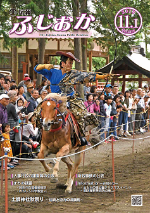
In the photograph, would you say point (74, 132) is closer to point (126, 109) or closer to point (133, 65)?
point (126, 109)

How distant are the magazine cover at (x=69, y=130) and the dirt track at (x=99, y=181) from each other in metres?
0.02

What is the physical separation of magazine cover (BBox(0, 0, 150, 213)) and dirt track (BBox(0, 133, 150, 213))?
0.6 inches

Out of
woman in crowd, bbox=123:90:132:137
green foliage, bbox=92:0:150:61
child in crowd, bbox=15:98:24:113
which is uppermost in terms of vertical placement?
green foliage, bbox=92:0:150:61

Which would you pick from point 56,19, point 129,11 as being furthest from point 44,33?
point 129,11

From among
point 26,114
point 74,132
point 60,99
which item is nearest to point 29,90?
point 26,114

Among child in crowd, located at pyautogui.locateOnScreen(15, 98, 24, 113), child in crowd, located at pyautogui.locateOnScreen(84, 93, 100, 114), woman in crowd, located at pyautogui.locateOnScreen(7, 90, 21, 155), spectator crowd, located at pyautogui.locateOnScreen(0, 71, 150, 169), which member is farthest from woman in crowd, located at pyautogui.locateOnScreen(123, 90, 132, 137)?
woman in crowd, located at pyautogui.locateOnScreen(7, 90, 21, 155)

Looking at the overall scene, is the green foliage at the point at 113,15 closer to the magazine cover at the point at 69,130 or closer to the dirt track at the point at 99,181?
the magazine cover at the point at 69,130

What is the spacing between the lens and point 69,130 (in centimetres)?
771

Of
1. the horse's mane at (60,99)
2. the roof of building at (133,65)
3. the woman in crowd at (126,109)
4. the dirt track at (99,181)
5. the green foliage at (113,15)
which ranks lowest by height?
the dirt track at (99,181)

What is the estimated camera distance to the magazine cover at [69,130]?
7.01 meters

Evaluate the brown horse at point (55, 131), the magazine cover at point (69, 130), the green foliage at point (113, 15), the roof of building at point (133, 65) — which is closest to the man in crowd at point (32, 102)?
the magazine cover at point (69, 130)

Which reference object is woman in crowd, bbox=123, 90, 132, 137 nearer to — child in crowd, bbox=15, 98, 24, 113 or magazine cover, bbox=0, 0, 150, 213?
magazine cover, bbox=0, 0, 150, 213

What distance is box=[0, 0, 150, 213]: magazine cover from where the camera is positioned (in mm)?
7014

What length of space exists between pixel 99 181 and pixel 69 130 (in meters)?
1.64
